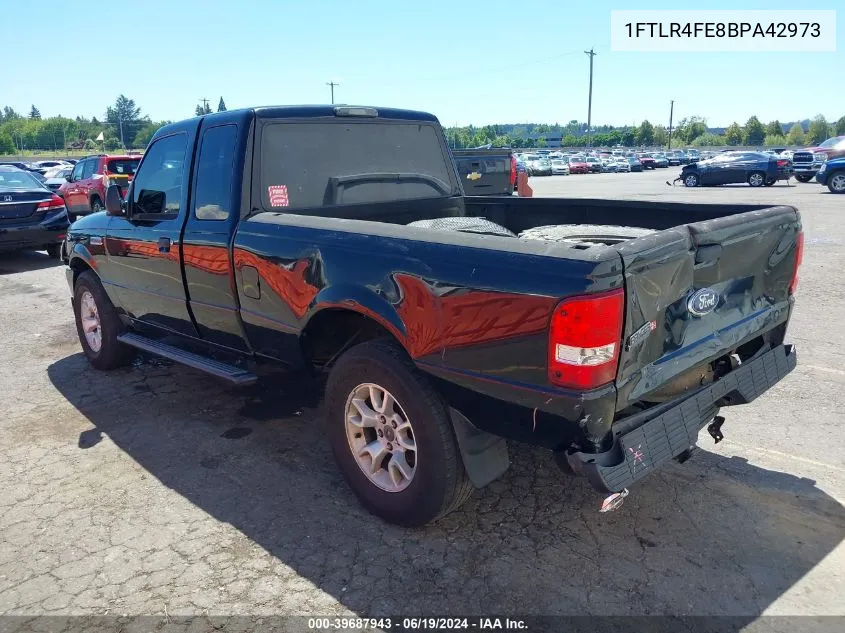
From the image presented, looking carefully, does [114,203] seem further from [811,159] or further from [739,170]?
[811,159]

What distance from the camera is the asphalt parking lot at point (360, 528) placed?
2.79 metres

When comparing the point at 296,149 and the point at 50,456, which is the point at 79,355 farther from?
the point at 296,149

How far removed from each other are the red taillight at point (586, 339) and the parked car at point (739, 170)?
2864 cm

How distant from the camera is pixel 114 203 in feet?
16.3

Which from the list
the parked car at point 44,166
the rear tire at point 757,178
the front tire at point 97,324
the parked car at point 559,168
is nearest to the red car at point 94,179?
the front tire at point 97,324

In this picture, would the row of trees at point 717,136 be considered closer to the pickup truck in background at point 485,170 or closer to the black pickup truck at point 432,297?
the pickup truck in background at point 485,170

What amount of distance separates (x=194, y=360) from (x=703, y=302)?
3185 millimetres

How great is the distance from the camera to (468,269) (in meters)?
2.68

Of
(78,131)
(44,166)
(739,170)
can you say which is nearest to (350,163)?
(739,170)

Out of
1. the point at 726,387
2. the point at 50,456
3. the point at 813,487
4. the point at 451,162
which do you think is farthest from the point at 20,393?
the point at 813,487

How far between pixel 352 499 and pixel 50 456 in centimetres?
208

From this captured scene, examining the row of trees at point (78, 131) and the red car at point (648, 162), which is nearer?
the red car at point (648, 162)

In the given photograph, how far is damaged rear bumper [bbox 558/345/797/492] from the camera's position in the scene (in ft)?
8.34

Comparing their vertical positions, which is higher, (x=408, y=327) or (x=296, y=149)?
(x=296, y=149)
